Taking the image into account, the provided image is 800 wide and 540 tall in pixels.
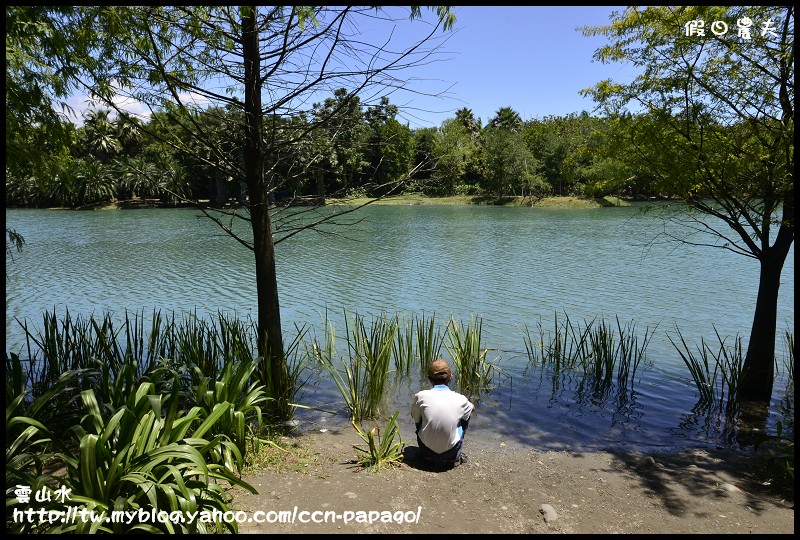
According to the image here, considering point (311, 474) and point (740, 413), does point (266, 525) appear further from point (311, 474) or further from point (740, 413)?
point (740, 413)

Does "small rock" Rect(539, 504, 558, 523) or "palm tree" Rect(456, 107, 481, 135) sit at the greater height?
"palm tree" Rect(456, 107, 481, 135)

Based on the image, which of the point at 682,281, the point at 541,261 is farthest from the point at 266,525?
the point at 541,261

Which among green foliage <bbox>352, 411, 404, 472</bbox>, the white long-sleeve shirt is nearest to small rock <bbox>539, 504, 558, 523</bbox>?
the white long-sleeve shirt

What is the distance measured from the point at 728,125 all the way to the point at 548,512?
4.83 meters

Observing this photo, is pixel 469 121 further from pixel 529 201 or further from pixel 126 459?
pixel 126 459

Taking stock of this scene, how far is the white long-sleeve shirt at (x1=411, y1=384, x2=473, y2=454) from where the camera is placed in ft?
14.3

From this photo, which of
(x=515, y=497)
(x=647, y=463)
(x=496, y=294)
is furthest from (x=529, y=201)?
(x=515, y=497)

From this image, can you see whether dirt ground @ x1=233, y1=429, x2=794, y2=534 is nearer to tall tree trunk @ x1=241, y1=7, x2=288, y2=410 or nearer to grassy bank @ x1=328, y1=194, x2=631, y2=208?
tall tree trunk @ x1=241, y1=7, x2=288, y2=410

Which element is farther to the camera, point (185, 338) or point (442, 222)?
point (442, 222)

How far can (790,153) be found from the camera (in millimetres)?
5434

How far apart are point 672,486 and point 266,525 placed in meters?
2.82

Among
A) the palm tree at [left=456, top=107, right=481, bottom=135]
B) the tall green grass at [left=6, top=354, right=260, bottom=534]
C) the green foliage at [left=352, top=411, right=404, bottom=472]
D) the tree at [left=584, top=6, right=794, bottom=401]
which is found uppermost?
the palm tree at [left=456, top=107, right=481, bottom=135]

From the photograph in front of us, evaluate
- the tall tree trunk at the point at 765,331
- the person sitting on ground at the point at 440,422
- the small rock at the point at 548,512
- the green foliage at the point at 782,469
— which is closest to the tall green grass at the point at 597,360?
the tall tree trunk at the point at 765,331

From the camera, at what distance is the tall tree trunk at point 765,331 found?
20.8 feet
